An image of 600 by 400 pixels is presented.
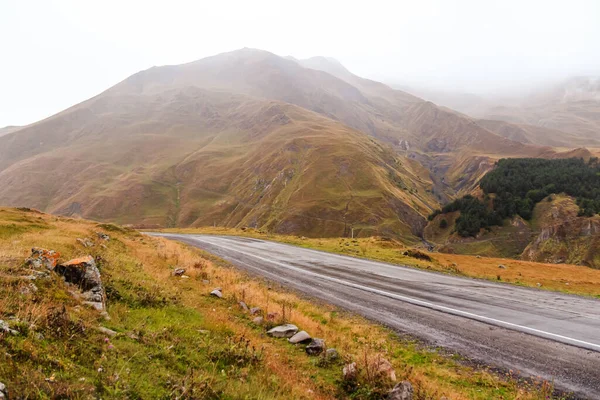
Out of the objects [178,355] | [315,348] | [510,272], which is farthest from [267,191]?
[178,355]

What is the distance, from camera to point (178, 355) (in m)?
6.15

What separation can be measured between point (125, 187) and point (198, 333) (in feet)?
613

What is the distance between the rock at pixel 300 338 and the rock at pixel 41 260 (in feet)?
21.4

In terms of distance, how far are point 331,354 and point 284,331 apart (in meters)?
1.82

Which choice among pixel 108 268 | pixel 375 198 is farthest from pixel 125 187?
pixel 108 268

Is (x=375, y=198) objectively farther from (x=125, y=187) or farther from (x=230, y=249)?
(x=125, y=187)

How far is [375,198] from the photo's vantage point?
11400cm

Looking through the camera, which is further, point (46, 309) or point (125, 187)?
point (125, 187)

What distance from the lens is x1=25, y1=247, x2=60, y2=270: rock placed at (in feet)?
25.8

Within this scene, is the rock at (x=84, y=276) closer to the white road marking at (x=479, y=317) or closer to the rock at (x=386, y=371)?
the rock at (x=386, y=371)

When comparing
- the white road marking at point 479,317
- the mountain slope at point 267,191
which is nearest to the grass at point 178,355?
the white road marking at point 479,317

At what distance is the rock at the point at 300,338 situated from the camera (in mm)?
8625

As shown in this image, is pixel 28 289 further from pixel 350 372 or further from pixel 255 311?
pixel 350 372

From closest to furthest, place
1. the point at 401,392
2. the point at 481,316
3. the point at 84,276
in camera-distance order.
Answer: the point at 401,392 → the point at 84,276 → the point at 481,316
